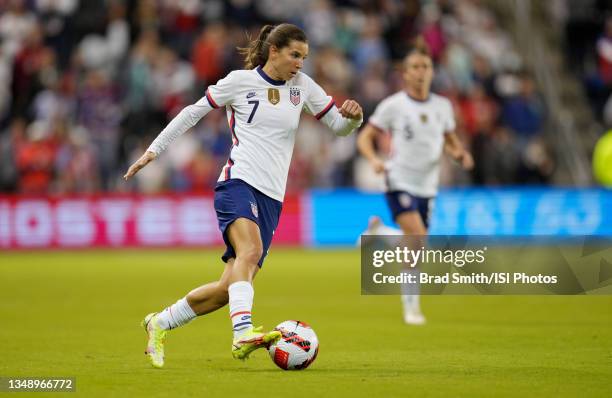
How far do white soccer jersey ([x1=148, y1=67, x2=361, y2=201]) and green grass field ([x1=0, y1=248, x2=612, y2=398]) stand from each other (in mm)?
1492

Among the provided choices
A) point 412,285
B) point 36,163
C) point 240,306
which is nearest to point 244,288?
point 240,306

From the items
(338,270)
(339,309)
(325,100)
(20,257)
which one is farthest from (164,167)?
(325,100)

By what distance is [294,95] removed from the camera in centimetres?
920

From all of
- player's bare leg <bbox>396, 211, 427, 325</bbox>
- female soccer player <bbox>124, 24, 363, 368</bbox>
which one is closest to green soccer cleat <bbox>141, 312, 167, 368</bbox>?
female soccer player <bbox>124, 24, 363, 368</bbox>

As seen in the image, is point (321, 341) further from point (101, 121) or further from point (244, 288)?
point (101, 121)

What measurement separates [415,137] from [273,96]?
4.34m

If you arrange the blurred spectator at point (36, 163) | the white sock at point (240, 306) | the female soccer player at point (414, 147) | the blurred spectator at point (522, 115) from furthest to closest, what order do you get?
1. the blurred spectator at point (522, 115)
2. the blurred spectator at point (36, 163)
3. the female soccer player at point (414, 147)
4. the white sock at point (240, 306)

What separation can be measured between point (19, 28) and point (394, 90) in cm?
820

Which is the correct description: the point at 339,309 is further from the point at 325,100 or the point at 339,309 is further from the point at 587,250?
the point at 587,250

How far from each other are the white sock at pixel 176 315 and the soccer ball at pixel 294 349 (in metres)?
0.77

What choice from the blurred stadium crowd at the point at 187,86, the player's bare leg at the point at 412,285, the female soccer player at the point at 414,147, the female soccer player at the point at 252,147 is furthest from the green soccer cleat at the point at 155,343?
the blurred stadium crowd at the point at 187,86

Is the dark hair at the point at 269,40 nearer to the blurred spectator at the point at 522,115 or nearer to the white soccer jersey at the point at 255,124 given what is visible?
the white soccer jersey at the point at 255,124

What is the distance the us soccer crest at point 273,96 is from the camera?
9.09m

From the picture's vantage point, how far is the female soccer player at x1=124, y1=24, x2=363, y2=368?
8914mm
